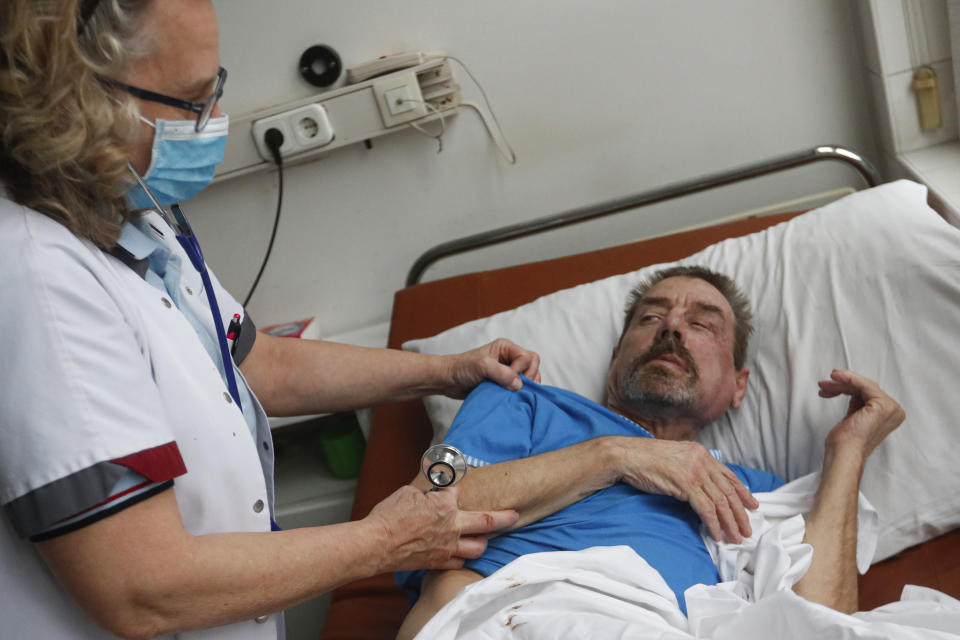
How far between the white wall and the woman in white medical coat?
1246 mm

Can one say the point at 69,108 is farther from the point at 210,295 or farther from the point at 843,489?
the point at 843,489

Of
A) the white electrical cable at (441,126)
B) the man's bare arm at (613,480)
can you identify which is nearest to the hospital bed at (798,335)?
the man's bare arm at (613,480)

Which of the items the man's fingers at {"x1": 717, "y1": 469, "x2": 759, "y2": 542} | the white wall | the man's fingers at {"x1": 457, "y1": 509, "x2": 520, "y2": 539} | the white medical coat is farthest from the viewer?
the white wall

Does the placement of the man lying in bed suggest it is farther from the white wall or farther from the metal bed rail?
the white wall

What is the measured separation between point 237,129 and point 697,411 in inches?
59.3

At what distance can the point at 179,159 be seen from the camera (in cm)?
113

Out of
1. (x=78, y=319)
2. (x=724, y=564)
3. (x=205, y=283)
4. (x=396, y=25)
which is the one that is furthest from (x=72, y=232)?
(x=396, y=25)

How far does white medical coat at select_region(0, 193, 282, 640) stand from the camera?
35.6 inches

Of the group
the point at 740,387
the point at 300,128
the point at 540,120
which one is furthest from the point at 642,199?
the point at 300,128

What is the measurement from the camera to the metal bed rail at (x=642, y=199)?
2.15 metres

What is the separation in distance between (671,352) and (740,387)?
193 mm

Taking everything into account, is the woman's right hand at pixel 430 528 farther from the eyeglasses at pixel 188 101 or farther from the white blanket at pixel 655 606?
the eyeglasses at pixel 188 101

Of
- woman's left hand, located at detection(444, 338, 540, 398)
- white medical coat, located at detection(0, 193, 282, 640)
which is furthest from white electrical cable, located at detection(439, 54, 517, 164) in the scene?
white medical coat, located at detection(0, 193, 282, 640)

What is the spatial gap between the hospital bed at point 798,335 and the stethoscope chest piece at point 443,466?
52 cm
